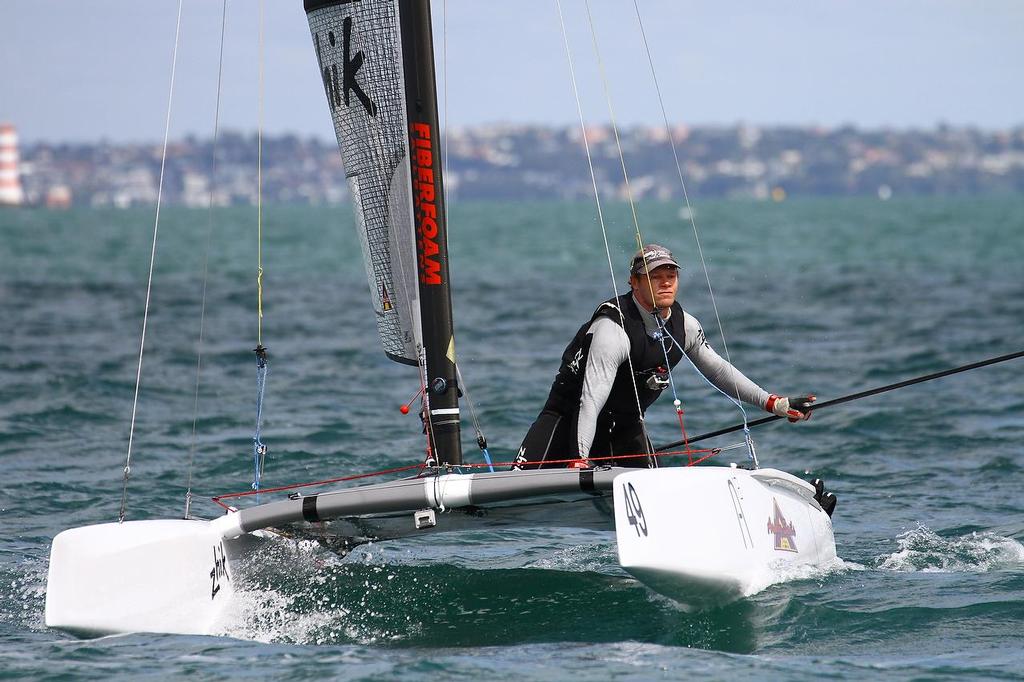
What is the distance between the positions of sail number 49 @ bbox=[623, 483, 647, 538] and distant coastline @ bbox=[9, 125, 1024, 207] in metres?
134

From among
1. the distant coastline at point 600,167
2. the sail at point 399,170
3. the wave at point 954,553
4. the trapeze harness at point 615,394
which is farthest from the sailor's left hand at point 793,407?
the distant coastline at point 600,167

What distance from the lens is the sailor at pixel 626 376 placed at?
16.3 feet

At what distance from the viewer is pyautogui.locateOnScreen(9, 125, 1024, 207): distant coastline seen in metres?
144

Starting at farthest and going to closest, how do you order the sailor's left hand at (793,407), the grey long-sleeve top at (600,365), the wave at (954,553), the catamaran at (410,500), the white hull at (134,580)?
the wave at (954,553), the sailor's left hand at (793,407), the grey long-sleeve top at (600,365), the white hull at (134,580), the catamaran at (410,500)

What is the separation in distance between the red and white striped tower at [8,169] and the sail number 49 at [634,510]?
102m

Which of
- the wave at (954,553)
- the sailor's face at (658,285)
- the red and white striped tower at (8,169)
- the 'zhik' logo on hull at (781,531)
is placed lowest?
the wave at (954,553)

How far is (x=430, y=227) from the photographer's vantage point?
507 centimetres

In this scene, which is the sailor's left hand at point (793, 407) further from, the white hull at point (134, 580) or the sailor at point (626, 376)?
the white hull at point (134, 580)

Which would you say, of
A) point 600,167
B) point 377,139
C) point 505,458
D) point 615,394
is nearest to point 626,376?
point 615,394

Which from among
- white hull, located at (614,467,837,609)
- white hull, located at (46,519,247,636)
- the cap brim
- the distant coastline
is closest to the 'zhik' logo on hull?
white hull, located at (614,467,837,609)

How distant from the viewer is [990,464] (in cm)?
766

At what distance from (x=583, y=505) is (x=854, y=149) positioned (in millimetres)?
155835

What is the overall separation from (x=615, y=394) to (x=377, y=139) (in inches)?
51.4

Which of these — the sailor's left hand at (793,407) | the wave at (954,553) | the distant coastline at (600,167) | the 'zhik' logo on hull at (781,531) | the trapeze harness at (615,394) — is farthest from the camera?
the distant coastline at (600,167)
